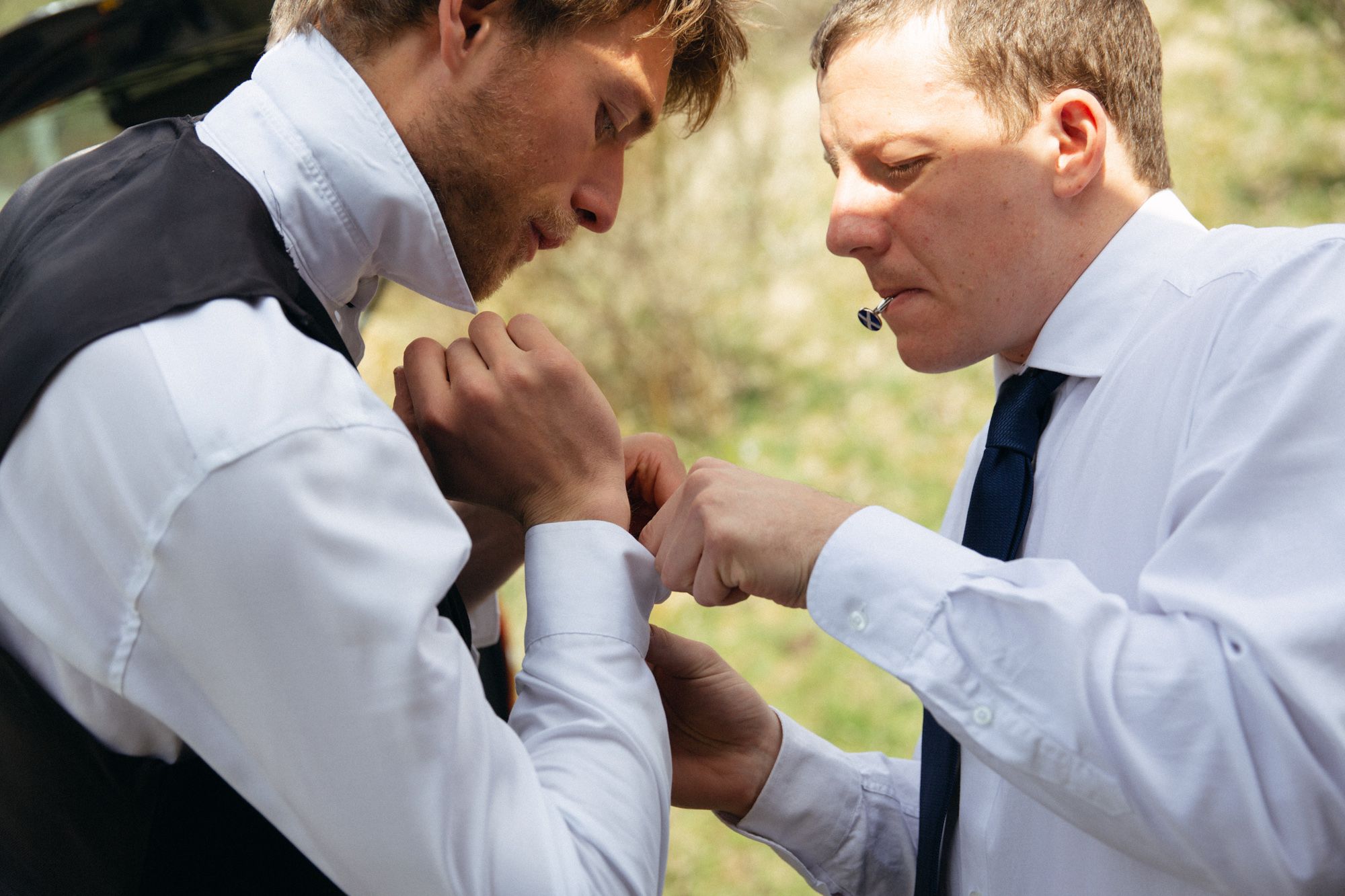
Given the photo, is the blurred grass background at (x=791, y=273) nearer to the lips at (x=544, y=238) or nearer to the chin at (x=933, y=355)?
the chin at (x=933, y=355)

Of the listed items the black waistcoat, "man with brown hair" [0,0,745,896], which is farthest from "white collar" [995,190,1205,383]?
the black waistcoat

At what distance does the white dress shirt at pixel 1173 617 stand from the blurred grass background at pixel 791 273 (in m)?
4.33

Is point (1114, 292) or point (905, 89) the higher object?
point (905, 89)

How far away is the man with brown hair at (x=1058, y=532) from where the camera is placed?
1367 mm

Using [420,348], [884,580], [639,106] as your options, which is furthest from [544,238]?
[884,580]

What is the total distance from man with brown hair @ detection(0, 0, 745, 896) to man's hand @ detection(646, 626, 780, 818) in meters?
0.51

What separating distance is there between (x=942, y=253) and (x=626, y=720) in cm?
113

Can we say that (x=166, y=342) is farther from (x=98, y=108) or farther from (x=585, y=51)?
(x=98, y=108)

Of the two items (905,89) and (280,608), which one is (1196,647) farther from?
(905,89)

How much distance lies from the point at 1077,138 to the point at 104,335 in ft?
5.43

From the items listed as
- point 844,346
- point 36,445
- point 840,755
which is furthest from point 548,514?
point 844,346

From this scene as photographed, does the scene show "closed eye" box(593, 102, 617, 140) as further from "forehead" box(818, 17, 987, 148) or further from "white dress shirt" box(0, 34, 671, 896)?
"white dress shirt" box(0, 34, 671, 896)

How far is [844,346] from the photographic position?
795 cm

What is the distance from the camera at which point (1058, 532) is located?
6.19 feet
